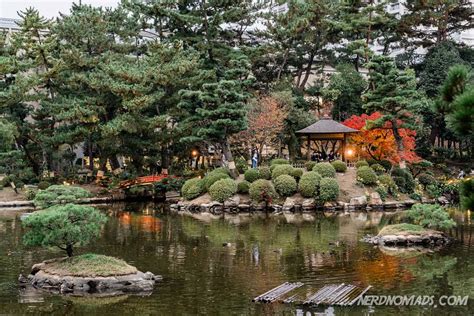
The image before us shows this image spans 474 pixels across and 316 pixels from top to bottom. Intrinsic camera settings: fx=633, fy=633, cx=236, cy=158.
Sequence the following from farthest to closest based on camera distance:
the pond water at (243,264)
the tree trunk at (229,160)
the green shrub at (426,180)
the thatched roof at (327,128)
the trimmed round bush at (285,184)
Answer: the green shrub at (426,180) → the thatched roof at (327,128) → the tree trunk at (229,160) → the trimmed round bush at (285,184) → the pond water at (243,264)

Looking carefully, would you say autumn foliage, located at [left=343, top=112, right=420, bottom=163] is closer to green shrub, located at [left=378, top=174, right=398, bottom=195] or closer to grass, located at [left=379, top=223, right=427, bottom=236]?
green shrub, located at [left=378, top=174, right=398, bottom=195]

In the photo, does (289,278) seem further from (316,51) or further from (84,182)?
(316,51)

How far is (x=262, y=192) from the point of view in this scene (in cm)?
3341

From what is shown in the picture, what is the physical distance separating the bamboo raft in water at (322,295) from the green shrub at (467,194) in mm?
7164

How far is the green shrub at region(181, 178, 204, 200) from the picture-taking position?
3541cm

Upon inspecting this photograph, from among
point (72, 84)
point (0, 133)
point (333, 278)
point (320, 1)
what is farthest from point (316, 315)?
point (320, 1)

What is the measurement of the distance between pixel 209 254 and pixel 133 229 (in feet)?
22.7

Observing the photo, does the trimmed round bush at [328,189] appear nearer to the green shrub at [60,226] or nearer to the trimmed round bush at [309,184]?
the trimmed round bush at [309,184]

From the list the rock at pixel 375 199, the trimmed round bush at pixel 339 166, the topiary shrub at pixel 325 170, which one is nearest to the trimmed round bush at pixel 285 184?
the topiary shrub at pixel 325 170

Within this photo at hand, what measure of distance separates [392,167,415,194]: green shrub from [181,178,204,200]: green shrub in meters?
11.1

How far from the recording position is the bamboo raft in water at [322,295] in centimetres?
1350

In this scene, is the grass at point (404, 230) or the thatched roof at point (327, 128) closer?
the grass at point (404, 230)

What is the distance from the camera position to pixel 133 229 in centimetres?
2605

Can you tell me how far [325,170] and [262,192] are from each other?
3.81 m
